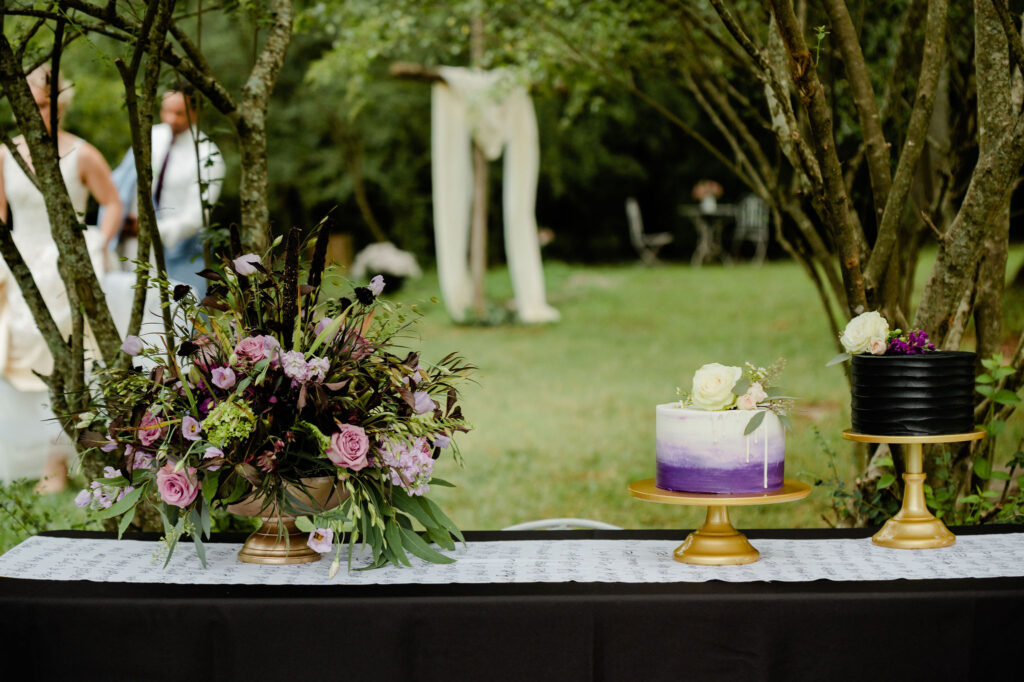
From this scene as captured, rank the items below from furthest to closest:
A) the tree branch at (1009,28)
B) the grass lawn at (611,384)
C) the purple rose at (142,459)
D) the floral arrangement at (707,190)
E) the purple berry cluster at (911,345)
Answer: the floral arrangement at (707,190), the grass lawn at (611,384), the tree branch at (1009,28), the purple berry cluster at (911,345), the purple rose at (142,459)

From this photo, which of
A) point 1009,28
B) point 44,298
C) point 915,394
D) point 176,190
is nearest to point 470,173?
point 176,190

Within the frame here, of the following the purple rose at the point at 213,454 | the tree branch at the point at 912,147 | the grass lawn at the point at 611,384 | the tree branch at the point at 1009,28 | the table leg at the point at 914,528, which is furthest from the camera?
the grass lawn at the point at 611,384

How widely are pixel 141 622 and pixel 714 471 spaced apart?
91cm

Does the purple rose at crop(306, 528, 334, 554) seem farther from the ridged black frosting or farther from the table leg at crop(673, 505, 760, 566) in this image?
the ridged black frosting

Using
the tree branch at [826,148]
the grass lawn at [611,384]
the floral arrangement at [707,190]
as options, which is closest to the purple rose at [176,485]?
the grass lawn at [611,384]

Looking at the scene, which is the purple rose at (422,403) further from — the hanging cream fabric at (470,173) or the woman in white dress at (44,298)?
the hanging cream fabric at (470,173)

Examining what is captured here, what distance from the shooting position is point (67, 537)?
77.5 inches

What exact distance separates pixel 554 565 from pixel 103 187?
379cm

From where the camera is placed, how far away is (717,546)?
169 cm

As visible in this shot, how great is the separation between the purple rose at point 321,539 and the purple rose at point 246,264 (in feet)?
1.49

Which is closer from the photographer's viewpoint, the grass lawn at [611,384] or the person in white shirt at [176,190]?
the person in white shirt at [176,190]

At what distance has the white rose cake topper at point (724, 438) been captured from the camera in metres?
1.67

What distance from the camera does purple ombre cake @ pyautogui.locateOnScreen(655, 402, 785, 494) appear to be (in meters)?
1.67

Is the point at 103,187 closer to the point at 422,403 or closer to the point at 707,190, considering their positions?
the point at 422,403
